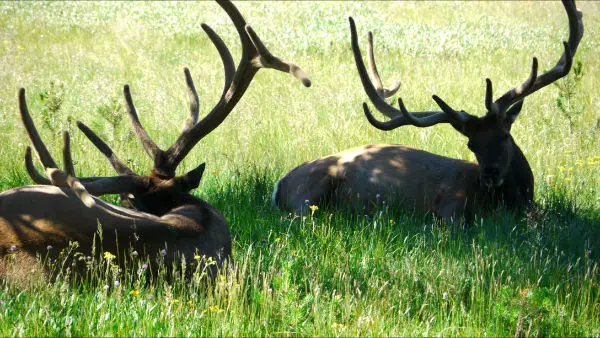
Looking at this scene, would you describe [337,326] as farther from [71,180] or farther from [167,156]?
[167,156]

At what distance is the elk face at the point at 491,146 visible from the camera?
6875 mm

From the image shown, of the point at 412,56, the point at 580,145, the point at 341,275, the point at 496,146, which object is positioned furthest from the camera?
the point at 412,56

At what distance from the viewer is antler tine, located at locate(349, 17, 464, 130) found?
704 centimetres

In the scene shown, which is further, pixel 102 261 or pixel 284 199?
pixel 284 199

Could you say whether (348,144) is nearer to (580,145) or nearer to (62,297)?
(580,145)

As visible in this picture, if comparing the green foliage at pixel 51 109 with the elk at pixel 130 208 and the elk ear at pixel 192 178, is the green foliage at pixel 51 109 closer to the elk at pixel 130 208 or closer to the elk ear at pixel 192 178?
the elk at pixel 130 208

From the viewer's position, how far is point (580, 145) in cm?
900

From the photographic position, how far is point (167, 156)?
5.72m

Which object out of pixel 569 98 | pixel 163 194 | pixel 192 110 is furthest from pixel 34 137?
pixel 569 98

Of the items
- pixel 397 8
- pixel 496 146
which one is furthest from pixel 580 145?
pixel 397 8

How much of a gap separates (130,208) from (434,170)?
3.18 metres

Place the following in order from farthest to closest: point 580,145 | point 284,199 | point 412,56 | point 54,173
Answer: point 412,56
point 580,145
point 284,199
point 54,173

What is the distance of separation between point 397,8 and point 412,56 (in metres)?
9.20

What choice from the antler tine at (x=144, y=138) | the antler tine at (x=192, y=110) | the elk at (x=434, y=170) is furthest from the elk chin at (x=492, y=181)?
the antler tine at (x=144, y=138)
